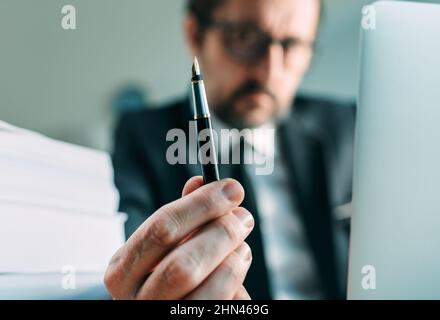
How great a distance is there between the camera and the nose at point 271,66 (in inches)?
46.1

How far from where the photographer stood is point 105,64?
1383 millimetres

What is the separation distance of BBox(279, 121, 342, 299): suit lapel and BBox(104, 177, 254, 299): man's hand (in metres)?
0.65

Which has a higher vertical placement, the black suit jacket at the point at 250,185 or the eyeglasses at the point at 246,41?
the eyeglasses at the point at 246,41

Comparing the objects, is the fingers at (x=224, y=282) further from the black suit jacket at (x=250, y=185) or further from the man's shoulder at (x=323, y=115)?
the man's shoulder at (x=323, y=115)

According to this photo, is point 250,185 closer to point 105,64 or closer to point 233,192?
point 233,192

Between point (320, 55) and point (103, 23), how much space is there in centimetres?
58

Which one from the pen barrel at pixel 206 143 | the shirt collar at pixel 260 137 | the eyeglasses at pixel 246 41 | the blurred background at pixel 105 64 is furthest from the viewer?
the blurred background at pixel 105 64

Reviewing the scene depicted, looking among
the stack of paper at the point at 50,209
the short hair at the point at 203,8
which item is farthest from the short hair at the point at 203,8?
the stack of paper at the point at 50,209

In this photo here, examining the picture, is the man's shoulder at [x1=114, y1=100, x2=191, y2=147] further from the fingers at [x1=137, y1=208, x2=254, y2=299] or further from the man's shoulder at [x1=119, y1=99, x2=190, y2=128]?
the fingers at [x1=137, y1=208, x2=254, y2=299]

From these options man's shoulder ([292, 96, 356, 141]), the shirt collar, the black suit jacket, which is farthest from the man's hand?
man's shoulder ([292, 96, 356, 141])

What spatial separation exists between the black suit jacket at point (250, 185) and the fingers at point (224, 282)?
51 cm
